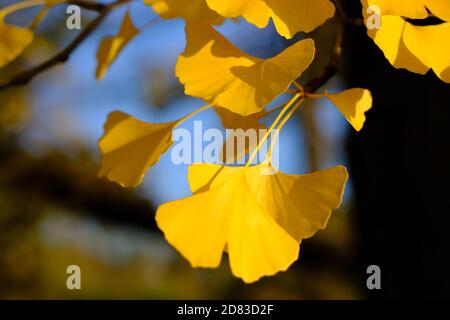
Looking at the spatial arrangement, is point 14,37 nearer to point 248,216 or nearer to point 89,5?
point 89,5

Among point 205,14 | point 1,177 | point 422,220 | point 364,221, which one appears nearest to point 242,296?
point 1,177

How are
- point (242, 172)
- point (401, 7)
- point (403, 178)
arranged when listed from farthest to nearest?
point (403, 178) → point (242, 172) → point (401, 7)

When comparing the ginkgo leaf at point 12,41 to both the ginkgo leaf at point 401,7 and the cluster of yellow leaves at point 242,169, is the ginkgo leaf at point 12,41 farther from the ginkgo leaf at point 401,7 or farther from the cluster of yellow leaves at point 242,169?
the ginkgo leaf at point 401,7

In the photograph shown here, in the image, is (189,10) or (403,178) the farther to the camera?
(403,178)

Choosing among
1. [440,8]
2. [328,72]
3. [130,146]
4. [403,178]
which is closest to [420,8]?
[440,8]

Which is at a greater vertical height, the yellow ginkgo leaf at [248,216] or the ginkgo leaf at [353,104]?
the ginkgo leaf at [353,104]

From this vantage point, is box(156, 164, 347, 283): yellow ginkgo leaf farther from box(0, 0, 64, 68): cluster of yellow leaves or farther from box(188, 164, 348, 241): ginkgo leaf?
box(0, 0, 64, 68): cluster of yellow leaves

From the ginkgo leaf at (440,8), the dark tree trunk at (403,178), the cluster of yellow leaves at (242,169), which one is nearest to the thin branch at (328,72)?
the cluster of yellow leaves at (242,169)
